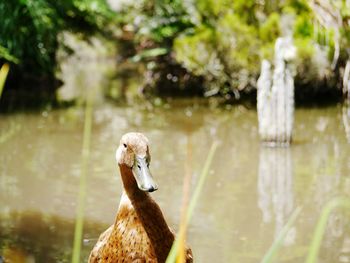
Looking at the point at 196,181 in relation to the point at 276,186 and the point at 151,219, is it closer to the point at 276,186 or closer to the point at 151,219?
the point at 276,186

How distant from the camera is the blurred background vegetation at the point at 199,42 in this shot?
13.6m

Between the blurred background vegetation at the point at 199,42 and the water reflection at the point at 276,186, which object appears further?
the blurred background vegetation at the point at 199,42

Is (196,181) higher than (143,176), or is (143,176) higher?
Result: (143,176)

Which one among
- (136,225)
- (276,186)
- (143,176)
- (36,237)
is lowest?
(36,237)

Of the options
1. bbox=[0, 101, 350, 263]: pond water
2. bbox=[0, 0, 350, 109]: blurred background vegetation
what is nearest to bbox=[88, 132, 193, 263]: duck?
bbox=[0, 101, 350, 263]: pond water

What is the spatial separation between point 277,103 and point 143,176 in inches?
276

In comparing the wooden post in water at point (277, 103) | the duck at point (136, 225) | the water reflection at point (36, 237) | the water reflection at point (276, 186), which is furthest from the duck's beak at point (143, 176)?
the wooden post in water at point (277, 103)

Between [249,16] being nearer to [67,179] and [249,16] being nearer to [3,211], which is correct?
[67,179]

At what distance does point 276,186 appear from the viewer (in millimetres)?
7785

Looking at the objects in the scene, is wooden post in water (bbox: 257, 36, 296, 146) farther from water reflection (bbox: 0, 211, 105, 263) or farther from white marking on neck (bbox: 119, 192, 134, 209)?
white marking on neck (bbox: 119, 192, 134, 209)

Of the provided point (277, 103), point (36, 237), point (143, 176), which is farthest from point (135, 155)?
point (277, 103)

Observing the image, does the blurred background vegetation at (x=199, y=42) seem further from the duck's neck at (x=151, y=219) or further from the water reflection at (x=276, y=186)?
the duck's neck at (x=151, y=219)

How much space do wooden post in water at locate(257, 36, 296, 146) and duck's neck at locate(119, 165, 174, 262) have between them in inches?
257

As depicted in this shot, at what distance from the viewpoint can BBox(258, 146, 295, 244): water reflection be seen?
6.59 m
